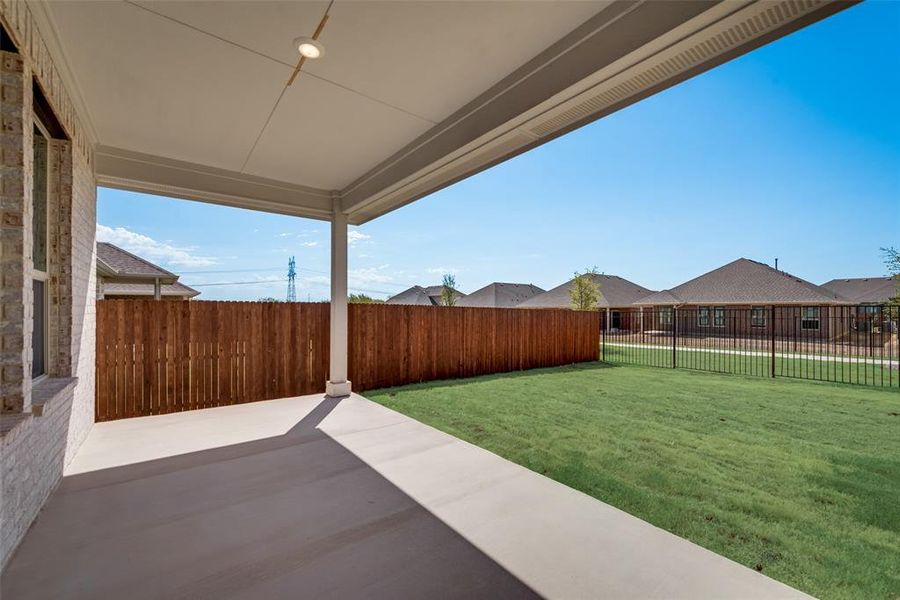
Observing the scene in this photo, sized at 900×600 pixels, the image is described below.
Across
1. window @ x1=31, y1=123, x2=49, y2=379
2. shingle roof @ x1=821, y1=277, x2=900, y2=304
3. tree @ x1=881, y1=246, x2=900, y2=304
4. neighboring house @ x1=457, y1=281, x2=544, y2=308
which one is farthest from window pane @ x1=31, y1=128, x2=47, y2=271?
shingle roof @ x1=821, y1=277, x2=900, y2=304

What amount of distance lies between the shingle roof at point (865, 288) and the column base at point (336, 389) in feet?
98.9

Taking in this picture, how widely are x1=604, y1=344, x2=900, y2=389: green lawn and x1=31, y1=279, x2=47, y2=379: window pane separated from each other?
10382 mm

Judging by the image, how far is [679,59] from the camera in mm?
1924

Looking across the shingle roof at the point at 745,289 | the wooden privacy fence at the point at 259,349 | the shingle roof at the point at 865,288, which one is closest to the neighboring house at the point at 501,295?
the shingle roof at the point at 745,289

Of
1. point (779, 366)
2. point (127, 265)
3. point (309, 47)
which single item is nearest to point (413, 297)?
point (127, 265)

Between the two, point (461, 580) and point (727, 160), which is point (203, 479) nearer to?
point (461, 580)

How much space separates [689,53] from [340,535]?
3.10 metres

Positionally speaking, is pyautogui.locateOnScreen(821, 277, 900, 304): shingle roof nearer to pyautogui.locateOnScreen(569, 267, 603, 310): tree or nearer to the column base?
pyautogui.locateOnScreen(569, 267, 603, 310): tree

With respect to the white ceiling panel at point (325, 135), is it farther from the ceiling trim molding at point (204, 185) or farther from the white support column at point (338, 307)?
the white support column at point (338, 307)

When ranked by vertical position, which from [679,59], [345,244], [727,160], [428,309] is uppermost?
[727,160]

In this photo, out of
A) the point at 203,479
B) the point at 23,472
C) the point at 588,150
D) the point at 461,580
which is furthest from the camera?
the point at 588,150

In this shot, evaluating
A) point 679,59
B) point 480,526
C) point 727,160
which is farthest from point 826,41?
point 727,160

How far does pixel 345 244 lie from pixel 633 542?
469 cm

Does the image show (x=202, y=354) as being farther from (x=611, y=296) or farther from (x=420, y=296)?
(x=420, y=296)
